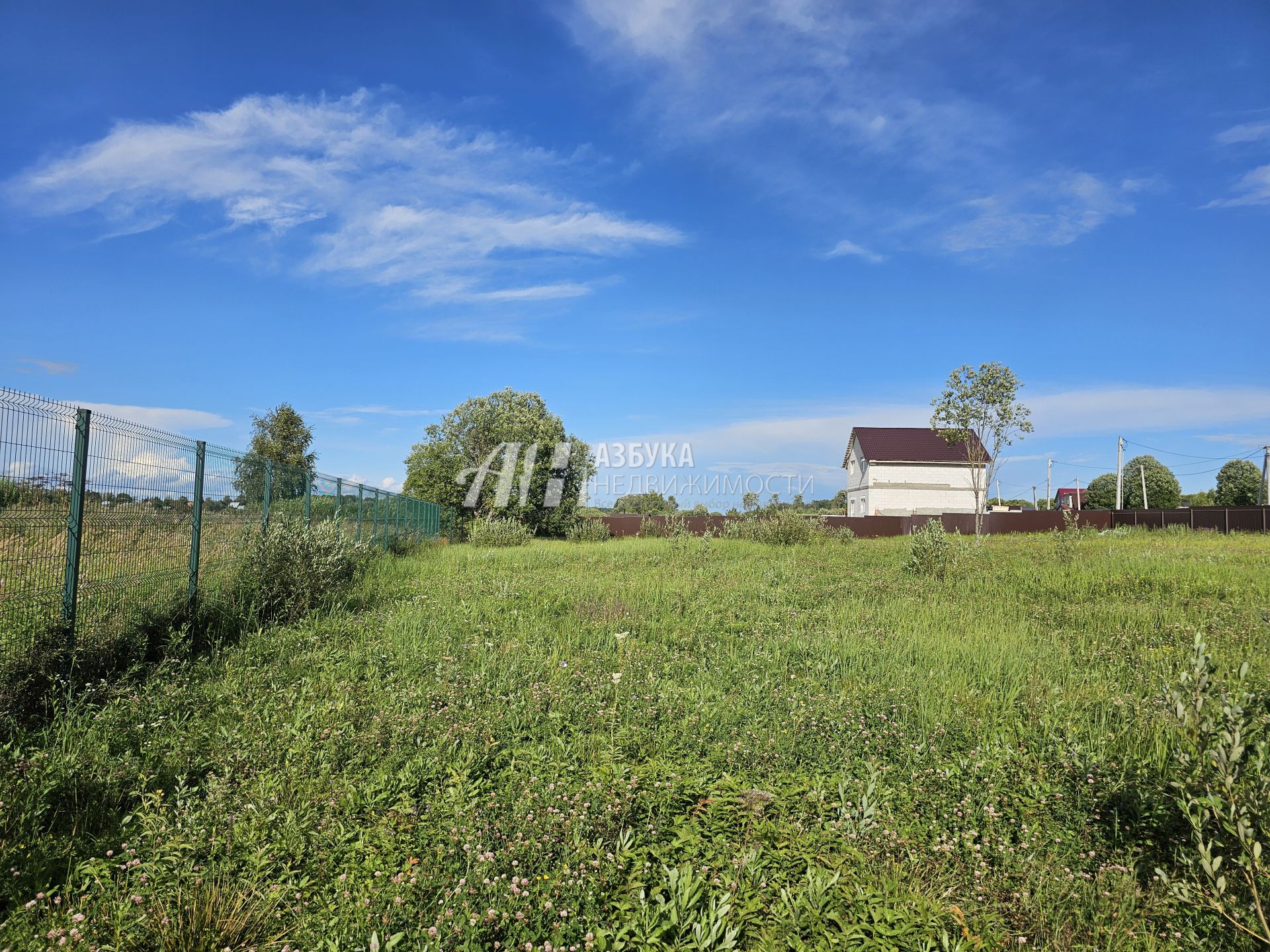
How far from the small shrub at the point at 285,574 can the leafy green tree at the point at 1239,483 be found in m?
52.2

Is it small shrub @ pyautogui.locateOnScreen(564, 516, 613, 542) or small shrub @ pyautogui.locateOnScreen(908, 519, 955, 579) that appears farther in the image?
small shrub @ pyautogui.locateOnScreen(564, 516, 613, 542)

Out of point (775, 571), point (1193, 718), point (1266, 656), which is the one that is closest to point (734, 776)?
point (1193, 718)

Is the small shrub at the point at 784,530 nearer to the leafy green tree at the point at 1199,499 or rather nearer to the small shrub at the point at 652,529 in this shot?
the small shrub at the point at 652,529

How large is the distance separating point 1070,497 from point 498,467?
4685 centimetres

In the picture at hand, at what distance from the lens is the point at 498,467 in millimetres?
35188

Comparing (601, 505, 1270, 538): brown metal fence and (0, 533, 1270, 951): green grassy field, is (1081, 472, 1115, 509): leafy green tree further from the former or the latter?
(0, 533, 1270, 951): green grassy field

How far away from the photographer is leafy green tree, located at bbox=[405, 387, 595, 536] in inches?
1368

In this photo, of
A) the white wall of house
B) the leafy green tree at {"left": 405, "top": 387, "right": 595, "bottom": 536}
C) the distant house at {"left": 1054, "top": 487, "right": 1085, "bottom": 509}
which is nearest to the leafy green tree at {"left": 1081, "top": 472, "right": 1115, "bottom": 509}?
the distant house at {"left": 1054, "top": 487, "right": 1085, "bottom": 509}

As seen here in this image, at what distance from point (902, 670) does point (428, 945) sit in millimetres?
4258

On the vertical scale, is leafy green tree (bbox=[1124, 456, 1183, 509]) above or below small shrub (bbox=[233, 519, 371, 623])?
above

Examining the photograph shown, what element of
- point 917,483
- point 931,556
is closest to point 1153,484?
point 917,483

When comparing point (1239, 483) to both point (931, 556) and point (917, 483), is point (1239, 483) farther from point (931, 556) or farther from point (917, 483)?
point (931, 556)

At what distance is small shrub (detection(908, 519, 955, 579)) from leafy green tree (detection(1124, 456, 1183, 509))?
45.2 m

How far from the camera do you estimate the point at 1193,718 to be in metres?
2.89
